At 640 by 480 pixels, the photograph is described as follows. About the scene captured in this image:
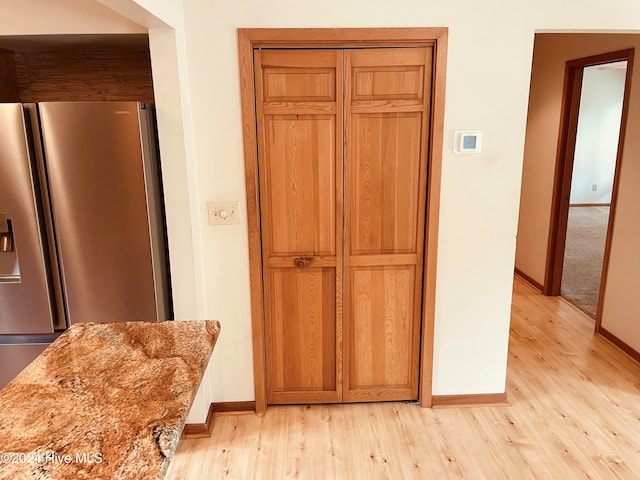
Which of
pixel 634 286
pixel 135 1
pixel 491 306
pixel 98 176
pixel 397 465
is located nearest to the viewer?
pixel 135 1

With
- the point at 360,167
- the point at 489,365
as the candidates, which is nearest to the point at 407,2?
the point at 360,167

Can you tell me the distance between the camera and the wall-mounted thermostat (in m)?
2.45

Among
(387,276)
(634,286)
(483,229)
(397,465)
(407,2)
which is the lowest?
(397,465)

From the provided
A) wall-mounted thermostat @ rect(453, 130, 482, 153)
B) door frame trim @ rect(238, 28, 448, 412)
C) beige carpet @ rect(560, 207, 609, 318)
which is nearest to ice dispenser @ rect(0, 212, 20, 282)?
door frame trim @ rect(238, 28, 448, 412)

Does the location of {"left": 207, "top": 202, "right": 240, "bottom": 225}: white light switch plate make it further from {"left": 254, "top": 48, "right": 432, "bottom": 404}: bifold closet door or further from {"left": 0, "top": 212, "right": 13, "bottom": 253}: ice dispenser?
{"left": 0, "top": 212, "right": 13, "bottom": 253}: ice dispenser

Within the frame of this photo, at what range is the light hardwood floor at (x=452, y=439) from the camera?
232cm

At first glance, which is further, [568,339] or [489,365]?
[568,339]

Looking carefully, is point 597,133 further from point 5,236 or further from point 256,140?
point 5,236

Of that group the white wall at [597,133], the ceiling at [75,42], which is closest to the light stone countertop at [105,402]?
the ceiling at [75,42]

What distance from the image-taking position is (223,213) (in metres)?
2.50

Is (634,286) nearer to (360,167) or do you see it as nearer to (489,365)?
(489,365)

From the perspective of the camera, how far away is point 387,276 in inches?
105

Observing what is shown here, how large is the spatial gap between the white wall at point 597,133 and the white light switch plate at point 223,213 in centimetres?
757

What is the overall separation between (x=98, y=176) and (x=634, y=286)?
3.48 metres
